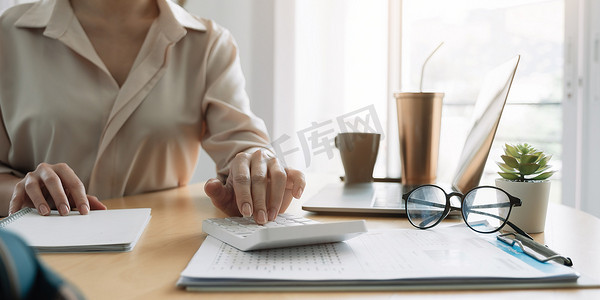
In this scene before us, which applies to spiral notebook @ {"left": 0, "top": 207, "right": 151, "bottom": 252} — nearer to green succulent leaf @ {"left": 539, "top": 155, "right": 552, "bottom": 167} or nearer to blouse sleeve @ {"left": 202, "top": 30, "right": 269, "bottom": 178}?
blouse sleeve @ {"left": 202, "top": 30, "right": 269, "bottom": 178}

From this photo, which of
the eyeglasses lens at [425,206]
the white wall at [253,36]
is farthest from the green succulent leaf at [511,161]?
the white wall at [253,36]

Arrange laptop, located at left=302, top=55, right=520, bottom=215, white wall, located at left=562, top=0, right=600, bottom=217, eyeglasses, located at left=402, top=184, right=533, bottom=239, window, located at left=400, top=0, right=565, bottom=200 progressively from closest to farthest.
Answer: eyeglasses, located at left=402, top=184, right=533, bottom=239 → laptop, located at left=302, top=55, right=520, bottom=215 → white wall, located at left=562, top=0, right=600, bottom=217 → window, located at left=400, top=0, right=565, bottom=200

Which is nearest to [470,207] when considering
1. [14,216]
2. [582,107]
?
[14,216]

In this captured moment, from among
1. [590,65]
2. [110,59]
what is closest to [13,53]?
[110,59]

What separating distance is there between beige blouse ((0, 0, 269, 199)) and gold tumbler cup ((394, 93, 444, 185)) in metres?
0.32

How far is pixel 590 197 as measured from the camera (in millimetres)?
2408

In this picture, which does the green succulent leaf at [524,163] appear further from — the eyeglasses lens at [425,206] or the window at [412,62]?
the window at [412,62]

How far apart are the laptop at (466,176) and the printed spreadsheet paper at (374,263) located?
0.22 m

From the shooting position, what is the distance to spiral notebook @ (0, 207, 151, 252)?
1.89 feet

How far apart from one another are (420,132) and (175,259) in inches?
28.6

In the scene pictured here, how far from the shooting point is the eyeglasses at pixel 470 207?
2.23 feet

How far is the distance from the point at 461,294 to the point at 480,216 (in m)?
0.29

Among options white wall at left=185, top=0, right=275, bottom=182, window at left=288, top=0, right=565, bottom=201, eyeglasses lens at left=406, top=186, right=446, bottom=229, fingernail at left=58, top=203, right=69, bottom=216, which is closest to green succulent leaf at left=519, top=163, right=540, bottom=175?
eyeglasses lens at left=406, top=186, right=446, bottom=229

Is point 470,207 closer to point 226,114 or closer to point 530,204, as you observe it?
point 530,204
